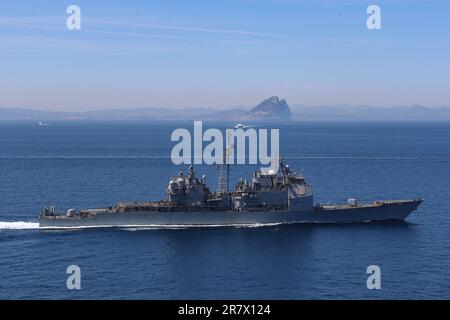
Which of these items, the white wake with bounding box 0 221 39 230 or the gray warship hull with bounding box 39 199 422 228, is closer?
the white wake with bounding box 0 221 39 230

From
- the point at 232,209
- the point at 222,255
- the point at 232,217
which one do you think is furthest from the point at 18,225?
the point at 222,255

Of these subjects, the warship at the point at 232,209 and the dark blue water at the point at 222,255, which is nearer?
the dark blue water at the point at 222,255

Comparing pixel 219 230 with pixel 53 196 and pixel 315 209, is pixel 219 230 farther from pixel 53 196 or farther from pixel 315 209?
pixel 53 196

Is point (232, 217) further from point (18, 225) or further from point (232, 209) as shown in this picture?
point (18, 225)

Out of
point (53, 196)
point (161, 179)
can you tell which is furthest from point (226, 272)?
point (161, 179)

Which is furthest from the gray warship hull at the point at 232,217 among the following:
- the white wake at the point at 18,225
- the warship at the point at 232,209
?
the white wake at the point at 18,225

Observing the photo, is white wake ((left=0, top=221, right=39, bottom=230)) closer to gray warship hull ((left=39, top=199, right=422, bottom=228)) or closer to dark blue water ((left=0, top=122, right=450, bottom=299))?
dark blue water ((left=0, top=122, right=450, bottom=299))

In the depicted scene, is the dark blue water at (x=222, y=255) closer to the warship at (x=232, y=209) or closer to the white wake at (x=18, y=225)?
the white wake at (x=18, y=225)

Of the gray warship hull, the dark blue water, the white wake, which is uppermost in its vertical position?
the gray warship hull

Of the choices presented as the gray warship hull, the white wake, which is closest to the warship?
the gray warship hull
